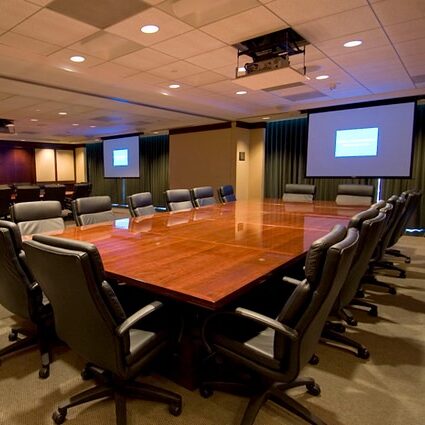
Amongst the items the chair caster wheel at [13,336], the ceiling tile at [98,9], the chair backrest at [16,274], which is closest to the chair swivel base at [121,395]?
the chair backrest at [16,274]

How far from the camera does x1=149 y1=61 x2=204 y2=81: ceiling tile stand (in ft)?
13.8

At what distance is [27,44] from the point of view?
137 inches

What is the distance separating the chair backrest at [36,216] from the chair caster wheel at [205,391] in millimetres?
2136

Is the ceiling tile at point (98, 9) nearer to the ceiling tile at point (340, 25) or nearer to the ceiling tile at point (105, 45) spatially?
the ceiling tile at point (105, 45)

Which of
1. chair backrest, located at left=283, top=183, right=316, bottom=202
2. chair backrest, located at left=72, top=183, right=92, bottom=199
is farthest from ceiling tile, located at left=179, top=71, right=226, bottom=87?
chair backrest, located at left=72, top=183, right=92, bottom=199

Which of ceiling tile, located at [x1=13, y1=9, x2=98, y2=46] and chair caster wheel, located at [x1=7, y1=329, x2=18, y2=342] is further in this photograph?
ceiling tile, located at [x1=13, y1=9, x2=98, y2=46]

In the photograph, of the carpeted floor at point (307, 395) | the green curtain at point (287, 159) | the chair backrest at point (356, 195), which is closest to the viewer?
the carpeted floor at point (307, 395)

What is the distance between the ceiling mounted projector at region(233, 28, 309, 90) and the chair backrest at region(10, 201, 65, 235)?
256 centimetres

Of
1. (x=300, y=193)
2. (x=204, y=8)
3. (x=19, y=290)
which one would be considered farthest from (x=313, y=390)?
(x=300, y=193)

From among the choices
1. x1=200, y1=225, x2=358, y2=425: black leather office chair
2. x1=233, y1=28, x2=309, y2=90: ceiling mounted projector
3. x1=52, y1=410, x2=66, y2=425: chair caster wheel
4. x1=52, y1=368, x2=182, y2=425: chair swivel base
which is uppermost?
x1=233, y1=28, x2=309, y2=90: ceiling mounted projector

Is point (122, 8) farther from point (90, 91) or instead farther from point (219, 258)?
point (90, 91)

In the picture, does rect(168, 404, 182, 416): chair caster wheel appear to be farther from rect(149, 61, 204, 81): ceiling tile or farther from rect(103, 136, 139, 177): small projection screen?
rect(103, 136, 139, 177): small projection screen

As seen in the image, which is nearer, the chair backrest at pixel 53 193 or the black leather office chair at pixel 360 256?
the black leather office chair at pixel 360 256

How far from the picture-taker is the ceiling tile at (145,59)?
3.79m
